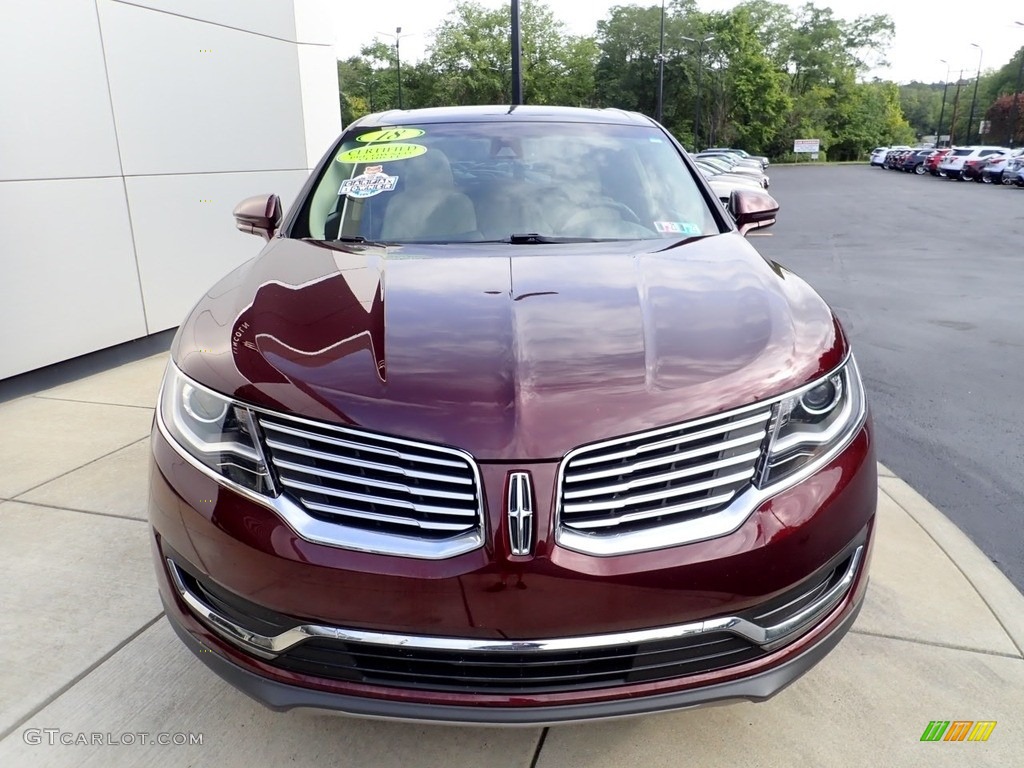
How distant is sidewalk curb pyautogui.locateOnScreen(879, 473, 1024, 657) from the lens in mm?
2732

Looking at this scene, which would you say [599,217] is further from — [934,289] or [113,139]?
[934,289]

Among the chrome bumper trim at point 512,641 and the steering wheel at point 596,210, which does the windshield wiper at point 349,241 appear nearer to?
the steering wheel at point 596,210

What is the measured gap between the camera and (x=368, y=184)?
3127 millimetres

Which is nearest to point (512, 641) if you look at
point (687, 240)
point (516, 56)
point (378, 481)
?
point (378, 481)

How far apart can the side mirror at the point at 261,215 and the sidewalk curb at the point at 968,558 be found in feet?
9.92

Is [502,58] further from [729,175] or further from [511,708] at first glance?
[511,708]

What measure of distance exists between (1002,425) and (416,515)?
165 inches

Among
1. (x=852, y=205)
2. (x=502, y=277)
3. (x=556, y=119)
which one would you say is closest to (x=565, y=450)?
(x=502, y=277)

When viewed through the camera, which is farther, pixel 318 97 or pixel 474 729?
pixel 318 97

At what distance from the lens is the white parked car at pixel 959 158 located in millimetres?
37562

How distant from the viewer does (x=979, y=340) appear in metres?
6.47
